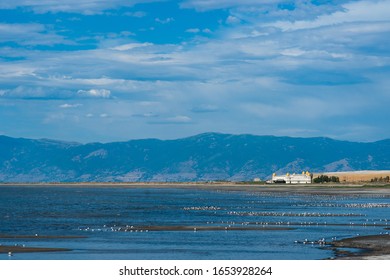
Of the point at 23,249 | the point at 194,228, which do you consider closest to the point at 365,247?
the point at 194,228

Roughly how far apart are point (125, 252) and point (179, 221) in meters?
26.7

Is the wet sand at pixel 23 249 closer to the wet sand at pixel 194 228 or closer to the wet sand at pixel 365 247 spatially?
the wet sand at pixel 194 228

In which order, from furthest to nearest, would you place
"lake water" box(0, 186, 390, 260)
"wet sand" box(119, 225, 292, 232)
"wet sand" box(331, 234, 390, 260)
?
"wet sand" box(119, 225, 292, 232) < "lake water" box(0, 186, 390, 260) < "wet sand" box(331, 234, 390, 260)

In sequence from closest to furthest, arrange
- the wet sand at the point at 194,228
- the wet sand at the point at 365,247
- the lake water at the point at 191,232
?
the wet sand at the point at 365,247
the lake water at the point at 191,232
the wet sand at the point at 194,228

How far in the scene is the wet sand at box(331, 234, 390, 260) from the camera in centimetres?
4362

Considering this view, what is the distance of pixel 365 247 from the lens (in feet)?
163

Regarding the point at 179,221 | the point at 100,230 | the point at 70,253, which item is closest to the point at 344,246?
the point at 70,253

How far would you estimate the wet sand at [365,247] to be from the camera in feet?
143

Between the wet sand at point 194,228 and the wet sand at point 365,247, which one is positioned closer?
the wet sand at point 365,247

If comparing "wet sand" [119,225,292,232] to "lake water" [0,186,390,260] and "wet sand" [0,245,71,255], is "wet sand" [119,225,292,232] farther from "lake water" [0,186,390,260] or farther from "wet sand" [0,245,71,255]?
"wet sand" [0,245,71,255]

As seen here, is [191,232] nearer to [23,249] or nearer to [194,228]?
[194,228]

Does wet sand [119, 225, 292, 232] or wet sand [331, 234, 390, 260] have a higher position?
wet sand [119, 225, 292, 232]

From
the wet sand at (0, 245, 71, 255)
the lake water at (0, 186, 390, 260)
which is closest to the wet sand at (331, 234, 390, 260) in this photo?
the lake water at (0, 186, 390, 260)

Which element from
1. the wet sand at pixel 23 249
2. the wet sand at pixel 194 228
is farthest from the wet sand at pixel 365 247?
the wet sand at pixel 23 249
